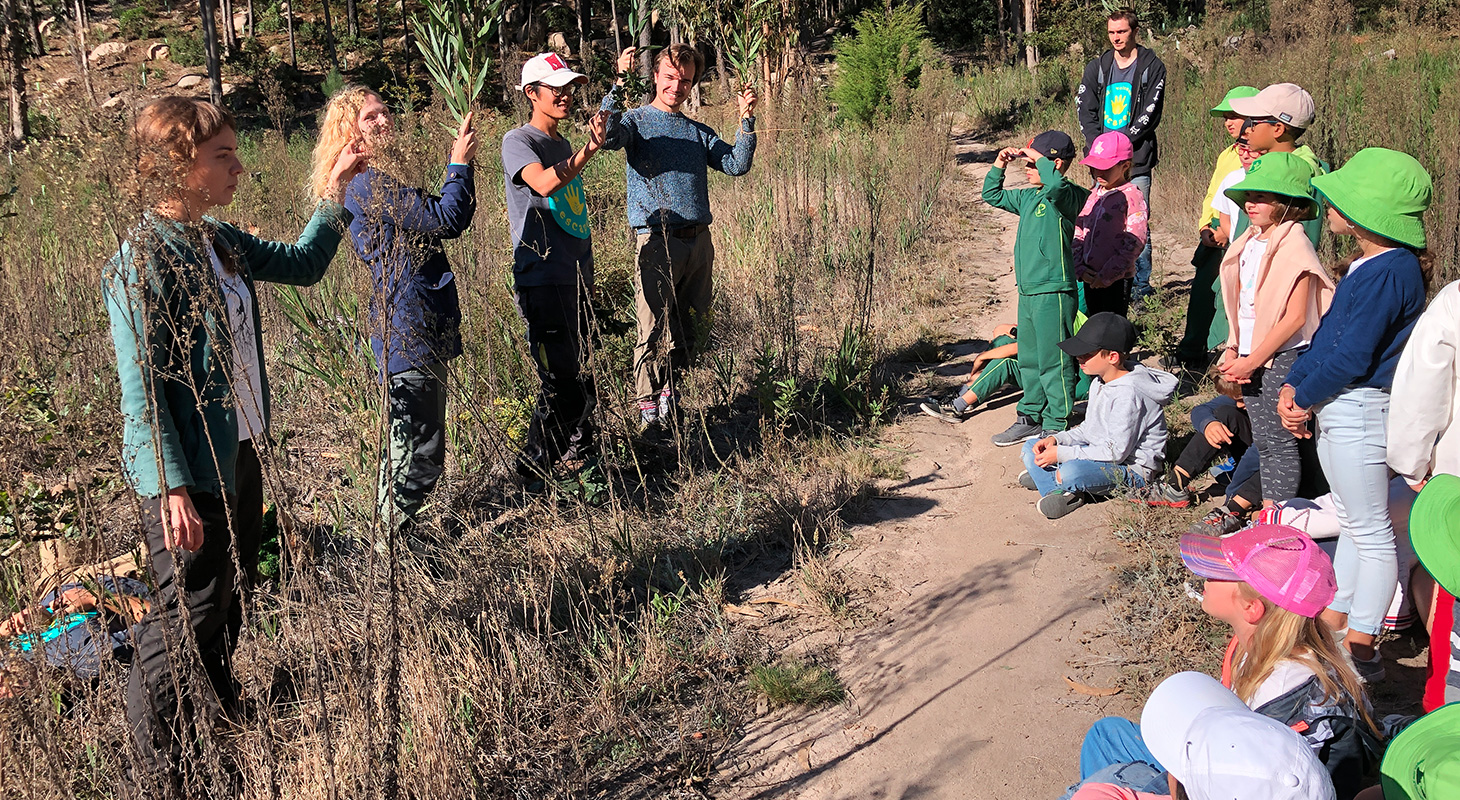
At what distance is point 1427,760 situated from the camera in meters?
1.45

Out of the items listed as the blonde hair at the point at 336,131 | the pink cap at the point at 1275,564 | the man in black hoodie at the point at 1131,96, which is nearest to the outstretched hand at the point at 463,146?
the blonde hair at the point at 336,131

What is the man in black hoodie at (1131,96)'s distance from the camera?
5918mm

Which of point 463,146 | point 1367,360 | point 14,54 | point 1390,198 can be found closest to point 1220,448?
point 1367,360

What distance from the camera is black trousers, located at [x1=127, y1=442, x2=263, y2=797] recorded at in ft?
7.31

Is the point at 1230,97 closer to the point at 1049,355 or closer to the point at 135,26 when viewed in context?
the point at 1049,355

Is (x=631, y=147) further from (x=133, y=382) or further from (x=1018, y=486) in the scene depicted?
(x=133, y=382)

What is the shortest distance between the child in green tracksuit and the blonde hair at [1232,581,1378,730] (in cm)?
252

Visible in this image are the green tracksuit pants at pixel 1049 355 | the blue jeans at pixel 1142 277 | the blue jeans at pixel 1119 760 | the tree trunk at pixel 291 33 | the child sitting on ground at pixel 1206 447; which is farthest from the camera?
the tree trunk at pixel 291 33

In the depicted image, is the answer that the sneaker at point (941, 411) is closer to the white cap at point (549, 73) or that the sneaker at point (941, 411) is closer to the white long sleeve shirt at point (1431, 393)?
the white cap at point (549, 73)

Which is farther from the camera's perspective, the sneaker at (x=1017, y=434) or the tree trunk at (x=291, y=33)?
the tree trunk at (x=291, y=33)

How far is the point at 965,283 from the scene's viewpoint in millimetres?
7445

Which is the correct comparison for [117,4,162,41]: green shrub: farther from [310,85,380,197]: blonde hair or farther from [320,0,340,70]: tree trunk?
[310,85,380,197]: blonde hair

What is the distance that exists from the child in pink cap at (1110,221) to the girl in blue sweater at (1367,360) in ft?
6.74

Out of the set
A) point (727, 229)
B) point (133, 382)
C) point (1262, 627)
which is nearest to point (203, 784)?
point (133, 382)
